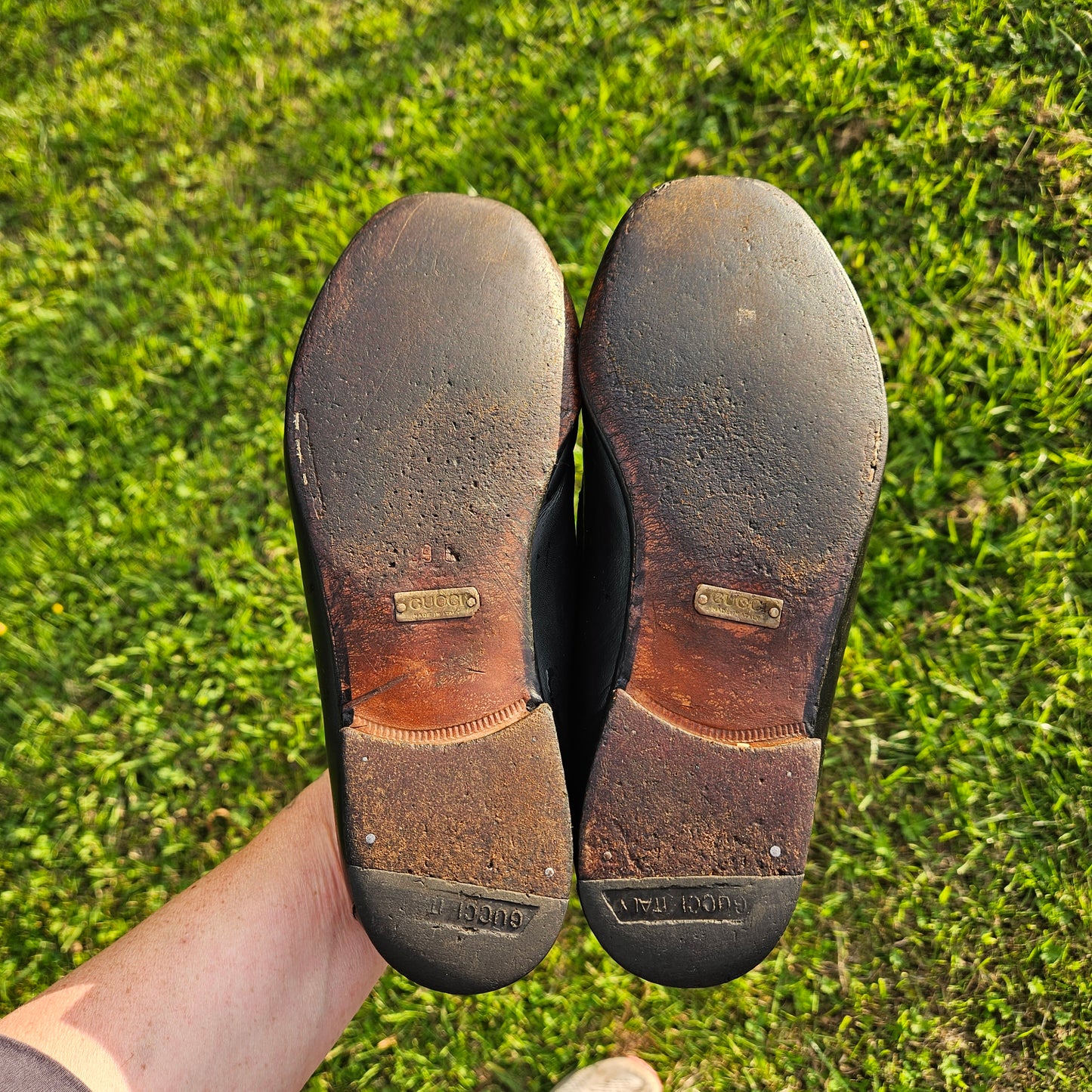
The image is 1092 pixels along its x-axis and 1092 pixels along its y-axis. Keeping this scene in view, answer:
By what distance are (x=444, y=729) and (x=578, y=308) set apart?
1.36 m

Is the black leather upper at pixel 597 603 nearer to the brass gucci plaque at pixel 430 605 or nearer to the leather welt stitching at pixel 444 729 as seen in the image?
the leather welt stitching at pixel 444 729

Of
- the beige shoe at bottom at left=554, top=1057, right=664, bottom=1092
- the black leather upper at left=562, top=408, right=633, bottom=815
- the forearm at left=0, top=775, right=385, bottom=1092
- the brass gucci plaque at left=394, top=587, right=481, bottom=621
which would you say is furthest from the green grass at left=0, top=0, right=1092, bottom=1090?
the brass gucci plaque at left=394, top=587, right=481, bottom=621

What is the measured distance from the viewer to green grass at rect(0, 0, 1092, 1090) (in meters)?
2.20

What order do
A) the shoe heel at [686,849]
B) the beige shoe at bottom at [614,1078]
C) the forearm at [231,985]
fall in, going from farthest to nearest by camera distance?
the beige shoe at bottom at [614,1078]
the forearm at [231,985]
the shoe heel at [686,849]

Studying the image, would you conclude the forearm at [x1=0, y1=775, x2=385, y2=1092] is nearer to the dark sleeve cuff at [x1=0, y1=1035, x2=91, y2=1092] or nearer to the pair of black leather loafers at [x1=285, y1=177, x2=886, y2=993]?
the dark sleeve cuff at [x1=0, y1=1035, x2=91, y2=1092]

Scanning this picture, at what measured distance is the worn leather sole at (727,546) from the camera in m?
1.41

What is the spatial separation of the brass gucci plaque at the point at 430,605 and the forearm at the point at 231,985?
58cm

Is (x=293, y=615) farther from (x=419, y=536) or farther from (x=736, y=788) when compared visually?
(x=736, y=788)

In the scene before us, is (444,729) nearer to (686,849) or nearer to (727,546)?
(686,849)

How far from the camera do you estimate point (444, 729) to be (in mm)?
1486

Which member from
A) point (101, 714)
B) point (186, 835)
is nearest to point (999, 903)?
point (186, 835)

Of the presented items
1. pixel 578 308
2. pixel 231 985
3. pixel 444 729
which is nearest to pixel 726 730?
pixel 444 729

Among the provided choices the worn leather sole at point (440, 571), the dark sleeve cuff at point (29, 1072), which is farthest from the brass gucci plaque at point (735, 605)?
the dark sleeve cuff at point (29, 1072)

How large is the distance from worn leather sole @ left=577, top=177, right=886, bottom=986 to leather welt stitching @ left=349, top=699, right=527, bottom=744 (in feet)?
0.57
